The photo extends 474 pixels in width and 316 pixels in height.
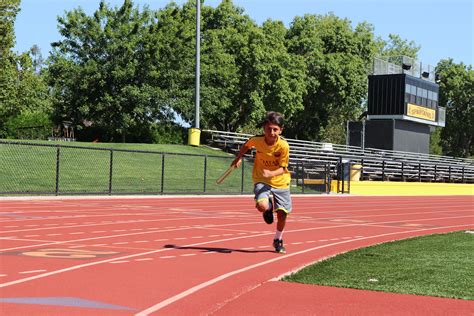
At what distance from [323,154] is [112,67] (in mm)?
15525

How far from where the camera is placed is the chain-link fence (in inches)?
1006

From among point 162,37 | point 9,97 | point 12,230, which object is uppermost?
point 162,37

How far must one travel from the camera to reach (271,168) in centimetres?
952

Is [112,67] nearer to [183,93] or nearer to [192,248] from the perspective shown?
[183,93]

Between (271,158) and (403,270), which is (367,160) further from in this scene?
(403,270)

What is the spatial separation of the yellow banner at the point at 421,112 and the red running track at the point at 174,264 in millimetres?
43338

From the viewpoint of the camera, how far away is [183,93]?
158 ft

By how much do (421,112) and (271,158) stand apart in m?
54.1

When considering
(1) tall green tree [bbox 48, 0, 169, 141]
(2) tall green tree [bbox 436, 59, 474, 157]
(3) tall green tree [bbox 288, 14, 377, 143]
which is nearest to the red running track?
(1) tall green tree [bbox 48, 0, 169, 141]

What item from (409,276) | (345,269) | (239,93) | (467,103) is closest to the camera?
(409,276)

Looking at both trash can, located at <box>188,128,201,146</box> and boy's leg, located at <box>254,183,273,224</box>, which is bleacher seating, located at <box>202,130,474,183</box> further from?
boy's leg, located at <box>254,183,273,224</box>

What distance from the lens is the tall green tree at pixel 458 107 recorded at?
289ft

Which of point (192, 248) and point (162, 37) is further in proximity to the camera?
point (162, 37)

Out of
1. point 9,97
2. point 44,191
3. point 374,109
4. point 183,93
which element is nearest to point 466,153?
point 374,109
